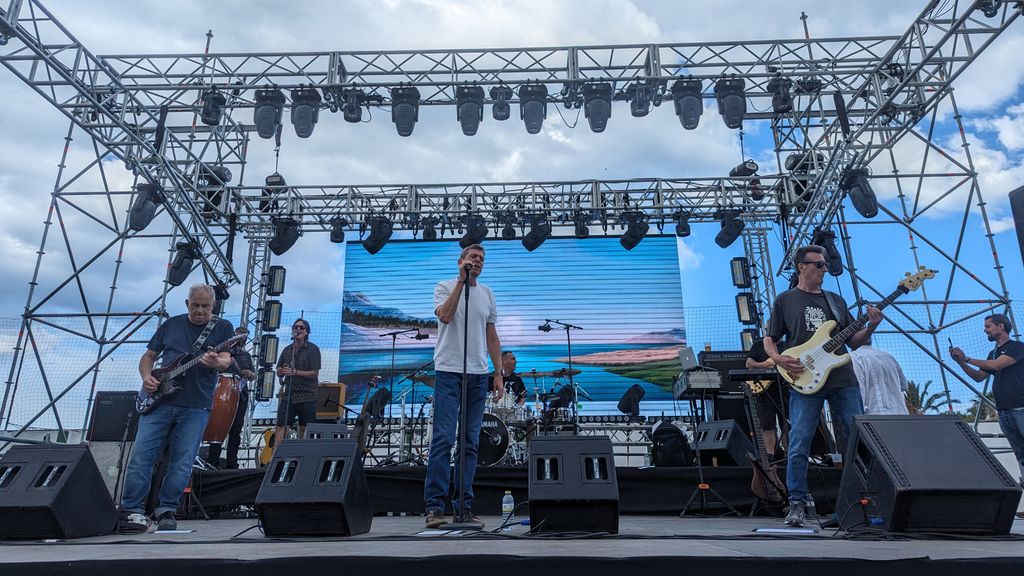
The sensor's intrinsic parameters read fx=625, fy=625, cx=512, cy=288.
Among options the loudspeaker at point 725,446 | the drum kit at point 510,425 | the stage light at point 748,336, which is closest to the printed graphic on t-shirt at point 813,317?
the loudspeaker at point 725,446

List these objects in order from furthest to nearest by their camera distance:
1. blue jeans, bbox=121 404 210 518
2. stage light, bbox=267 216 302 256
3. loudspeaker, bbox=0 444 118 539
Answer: stage light, bbox=267 216 302 256, blue jeans, bbox=121 404 210 518, loudspeaker, bbox=0 444 118 539

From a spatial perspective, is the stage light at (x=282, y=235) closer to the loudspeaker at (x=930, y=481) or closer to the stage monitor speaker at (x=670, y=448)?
the stage monitor speaker at (x=670, y=448)

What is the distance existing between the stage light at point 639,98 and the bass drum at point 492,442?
4968mm

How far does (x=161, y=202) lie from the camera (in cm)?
890

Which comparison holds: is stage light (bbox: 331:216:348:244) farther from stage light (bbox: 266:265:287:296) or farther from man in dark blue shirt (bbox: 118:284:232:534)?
man in dark blue shirt (bbox: 118:284:232:534)

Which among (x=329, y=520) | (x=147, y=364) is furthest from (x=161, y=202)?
(x=329, y=520)

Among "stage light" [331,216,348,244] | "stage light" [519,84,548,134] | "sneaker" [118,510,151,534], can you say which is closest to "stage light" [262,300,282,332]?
"stage light" [331,216,348,244]

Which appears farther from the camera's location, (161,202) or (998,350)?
(161,202)

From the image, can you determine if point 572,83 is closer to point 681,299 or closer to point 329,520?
point 681,299

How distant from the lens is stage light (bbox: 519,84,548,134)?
30.4 feet

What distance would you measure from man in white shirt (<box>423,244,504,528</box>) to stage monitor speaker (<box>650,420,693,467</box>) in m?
3.82

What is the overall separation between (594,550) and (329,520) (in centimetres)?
175

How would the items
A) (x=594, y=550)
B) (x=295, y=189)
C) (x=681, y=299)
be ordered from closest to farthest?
1. (x=594, y=550)
2. (x=295, y=189)
3. (x=681, y=299)

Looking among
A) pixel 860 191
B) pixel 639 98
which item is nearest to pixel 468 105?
pixel 639 98
